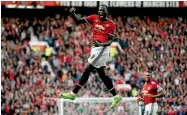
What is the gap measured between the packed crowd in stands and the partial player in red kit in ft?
22.3

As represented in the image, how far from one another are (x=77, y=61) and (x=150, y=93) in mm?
12361

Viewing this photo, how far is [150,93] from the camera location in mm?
16062

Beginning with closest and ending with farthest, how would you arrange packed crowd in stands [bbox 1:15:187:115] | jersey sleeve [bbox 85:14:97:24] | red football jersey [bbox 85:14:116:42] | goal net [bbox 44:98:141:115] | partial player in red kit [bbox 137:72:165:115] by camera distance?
red football jersey [bbox 85:14:116:42] < jersey sleeve [bbox 85:14:97:24] < partial player in red kit [bbox 137:72:165:115] < goal net [bbox 44:98:141:115] < packed crowd in stands [bbox 1:15:187:115]

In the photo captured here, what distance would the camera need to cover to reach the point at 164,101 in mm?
24859

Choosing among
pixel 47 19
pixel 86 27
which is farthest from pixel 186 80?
pixel 47 19

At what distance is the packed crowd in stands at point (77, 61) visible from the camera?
25.4 metres

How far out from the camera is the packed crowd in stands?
83.3 ft

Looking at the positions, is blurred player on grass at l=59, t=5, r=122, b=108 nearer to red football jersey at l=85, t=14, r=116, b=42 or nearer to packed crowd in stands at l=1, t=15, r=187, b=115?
red football jersey at l=85, t=14, r=116, b=42

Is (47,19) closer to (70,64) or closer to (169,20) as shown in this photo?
(70,64)

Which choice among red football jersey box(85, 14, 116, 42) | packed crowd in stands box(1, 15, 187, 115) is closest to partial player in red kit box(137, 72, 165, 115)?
red football jersey box(85, 14, 116, 42)

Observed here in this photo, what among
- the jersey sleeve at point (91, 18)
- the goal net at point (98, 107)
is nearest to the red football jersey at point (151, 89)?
the goal net at point (98, 107)

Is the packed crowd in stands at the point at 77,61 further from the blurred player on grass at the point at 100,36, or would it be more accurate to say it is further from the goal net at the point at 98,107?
the blurred player on grass at the point at 100,36

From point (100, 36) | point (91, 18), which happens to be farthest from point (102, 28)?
point (91, 18)

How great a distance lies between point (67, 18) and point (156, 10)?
460 centimetres
